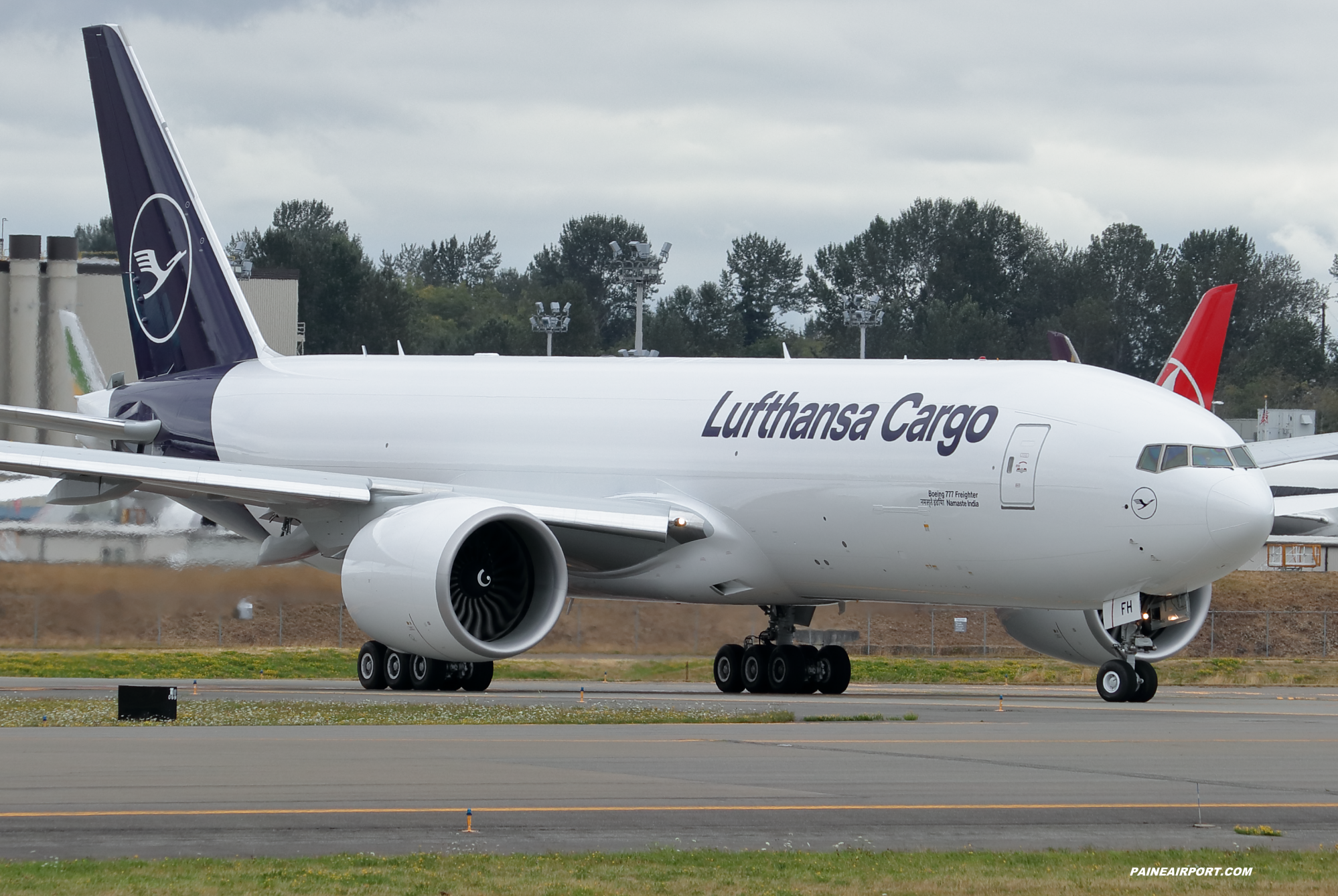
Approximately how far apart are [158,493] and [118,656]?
846 cm

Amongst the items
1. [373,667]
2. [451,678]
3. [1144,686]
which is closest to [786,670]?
[451,678]

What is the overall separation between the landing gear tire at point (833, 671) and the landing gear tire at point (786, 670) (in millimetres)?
271

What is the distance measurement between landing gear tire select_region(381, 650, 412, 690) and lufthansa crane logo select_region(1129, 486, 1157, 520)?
9429 mm

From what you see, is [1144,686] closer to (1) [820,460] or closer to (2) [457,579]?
(1) [820,460]

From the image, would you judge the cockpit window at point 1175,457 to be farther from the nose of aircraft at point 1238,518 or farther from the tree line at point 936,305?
the tree line at point 936,305

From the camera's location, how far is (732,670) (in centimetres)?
2584

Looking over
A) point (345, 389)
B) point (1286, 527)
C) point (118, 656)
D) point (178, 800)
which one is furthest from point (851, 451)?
point (1286, 527)

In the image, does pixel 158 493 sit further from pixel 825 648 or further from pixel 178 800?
pixel 178 800

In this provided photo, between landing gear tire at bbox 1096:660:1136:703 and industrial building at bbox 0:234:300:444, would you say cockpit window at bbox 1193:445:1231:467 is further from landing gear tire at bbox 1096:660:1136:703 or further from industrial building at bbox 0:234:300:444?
industrial building at bbox 0:234:300:444

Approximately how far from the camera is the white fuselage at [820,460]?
2138 centimetres

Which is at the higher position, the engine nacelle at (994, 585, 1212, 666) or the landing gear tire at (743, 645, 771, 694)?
the engine nacelle at (994, 585, 1212, 666)

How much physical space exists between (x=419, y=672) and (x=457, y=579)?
221cm

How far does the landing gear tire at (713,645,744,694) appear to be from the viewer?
25.8 m

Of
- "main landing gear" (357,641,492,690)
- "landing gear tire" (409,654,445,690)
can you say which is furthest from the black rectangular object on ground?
"landing gear tire" (409,654,445,690)
